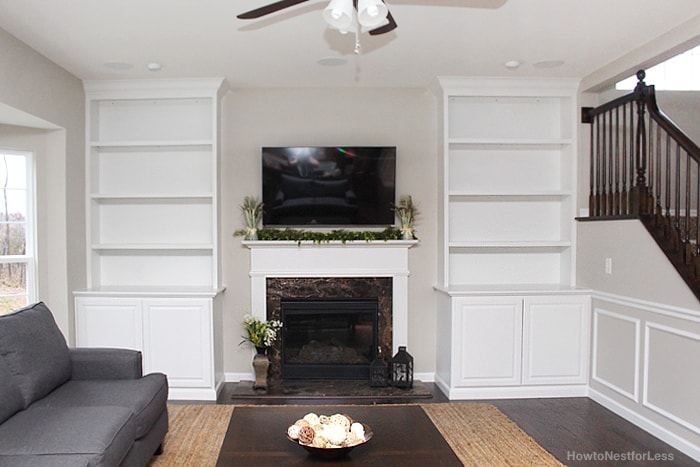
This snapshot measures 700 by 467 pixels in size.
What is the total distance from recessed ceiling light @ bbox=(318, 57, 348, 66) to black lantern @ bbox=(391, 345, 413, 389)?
8.44 feet

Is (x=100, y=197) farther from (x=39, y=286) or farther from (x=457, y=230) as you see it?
(x=457, y=230)

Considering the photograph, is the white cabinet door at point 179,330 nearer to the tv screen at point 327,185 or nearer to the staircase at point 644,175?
the tv screen at point 327,185

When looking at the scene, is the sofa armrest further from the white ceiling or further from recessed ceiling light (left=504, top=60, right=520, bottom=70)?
recessed ceiling light (left=504, top=60, right=520, bottom=70)

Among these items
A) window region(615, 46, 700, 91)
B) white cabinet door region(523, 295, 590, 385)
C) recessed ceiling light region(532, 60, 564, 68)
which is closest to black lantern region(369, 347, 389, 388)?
white cabinet door region(523, 295, 590, 385)

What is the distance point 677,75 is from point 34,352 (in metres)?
6.00

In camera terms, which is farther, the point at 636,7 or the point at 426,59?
the point at 426,59

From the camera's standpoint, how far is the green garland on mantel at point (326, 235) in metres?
4.52

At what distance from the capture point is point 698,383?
3.06 metres

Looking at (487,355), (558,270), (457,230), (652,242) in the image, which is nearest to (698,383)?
(652,242)

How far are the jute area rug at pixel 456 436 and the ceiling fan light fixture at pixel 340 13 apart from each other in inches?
103

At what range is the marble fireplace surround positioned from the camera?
4.58 metres

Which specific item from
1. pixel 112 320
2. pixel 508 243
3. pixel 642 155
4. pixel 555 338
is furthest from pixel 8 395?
pixel 642 155

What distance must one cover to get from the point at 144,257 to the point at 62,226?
82cm

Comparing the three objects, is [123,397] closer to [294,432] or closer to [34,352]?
[34,352]
